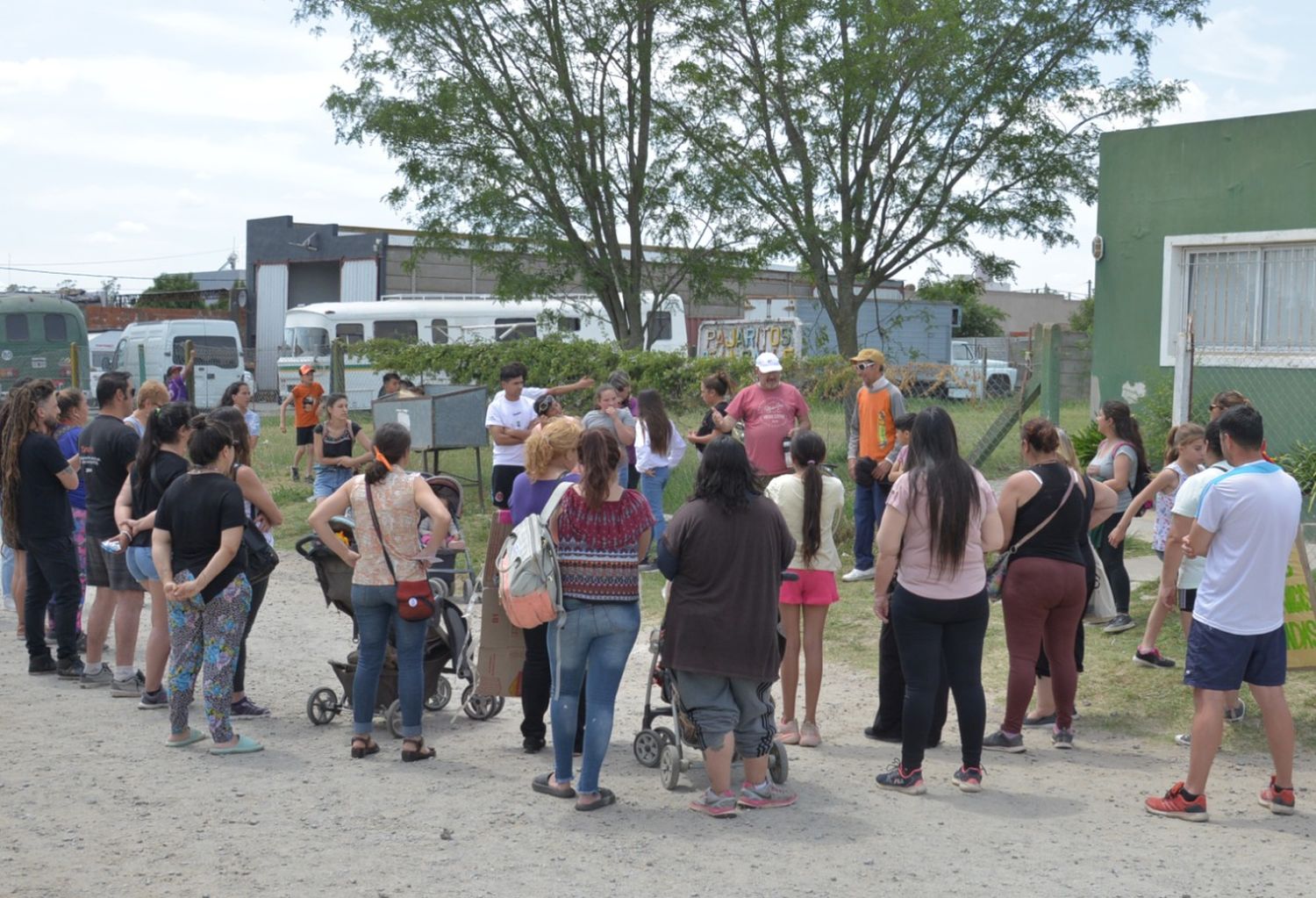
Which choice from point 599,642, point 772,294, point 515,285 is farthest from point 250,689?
point 772,294

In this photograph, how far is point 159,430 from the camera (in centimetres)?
738

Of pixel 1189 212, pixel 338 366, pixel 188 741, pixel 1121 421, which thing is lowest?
pixel 188 741

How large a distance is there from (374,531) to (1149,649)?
4.78 metres

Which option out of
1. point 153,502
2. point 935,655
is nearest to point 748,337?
point 153,502

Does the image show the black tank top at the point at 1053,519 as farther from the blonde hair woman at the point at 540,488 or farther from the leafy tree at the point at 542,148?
the leafy tree at the point at 542,148

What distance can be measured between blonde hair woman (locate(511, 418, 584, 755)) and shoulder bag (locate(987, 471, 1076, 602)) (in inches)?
85.5

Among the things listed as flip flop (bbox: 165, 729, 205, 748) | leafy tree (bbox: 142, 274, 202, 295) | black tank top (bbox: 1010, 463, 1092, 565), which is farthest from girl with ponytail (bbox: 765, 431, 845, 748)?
leafy tree (bbox: 142, 274, 202, 295)

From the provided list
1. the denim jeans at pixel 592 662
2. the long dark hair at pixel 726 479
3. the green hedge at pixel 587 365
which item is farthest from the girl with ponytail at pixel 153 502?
the green hedge at pixel 587 365

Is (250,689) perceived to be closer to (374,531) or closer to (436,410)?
(374,531)

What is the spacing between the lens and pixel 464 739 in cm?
711

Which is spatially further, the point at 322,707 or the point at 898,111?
the point at 898,111

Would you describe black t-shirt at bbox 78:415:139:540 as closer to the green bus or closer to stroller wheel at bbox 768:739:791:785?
stroller wheel at bbox 768:739:791:785

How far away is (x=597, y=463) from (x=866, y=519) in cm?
575

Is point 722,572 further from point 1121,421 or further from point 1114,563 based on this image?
point 1114,563
